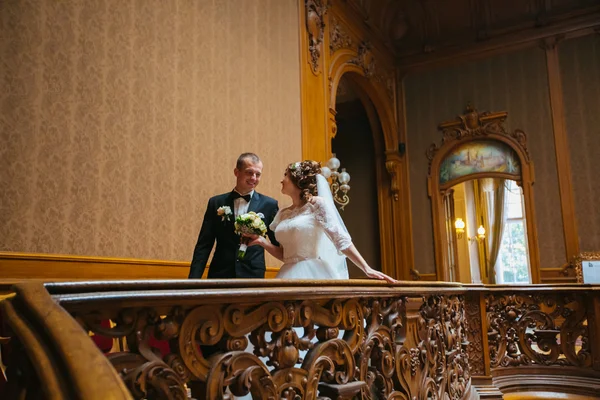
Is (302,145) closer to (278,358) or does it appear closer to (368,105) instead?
(368,105)

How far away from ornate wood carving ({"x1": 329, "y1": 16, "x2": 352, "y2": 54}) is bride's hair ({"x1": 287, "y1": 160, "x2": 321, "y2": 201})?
5.00 meters

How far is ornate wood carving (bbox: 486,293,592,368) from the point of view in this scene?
4.82 m

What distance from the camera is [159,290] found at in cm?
126

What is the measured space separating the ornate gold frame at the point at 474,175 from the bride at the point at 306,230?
23.3 feet

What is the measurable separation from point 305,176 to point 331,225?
42cm

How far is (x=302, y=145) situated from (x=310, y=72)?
3.89 ft

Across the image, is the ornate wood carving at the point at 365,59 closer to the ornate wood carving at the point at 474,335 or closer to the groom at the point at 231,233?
the ornate wood carving at the point at 474,335

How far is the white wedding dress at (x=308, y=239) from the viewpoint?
3289 mm

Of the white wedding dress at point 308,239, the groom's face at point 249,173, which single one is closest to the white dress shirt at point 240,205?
the groom's face at point 249,173

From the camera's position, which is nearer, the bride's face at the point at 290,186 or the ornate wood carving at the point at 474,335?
the bride's face at the point at 290,186

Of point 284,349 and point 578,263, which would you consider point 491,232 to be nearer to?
point 578,263

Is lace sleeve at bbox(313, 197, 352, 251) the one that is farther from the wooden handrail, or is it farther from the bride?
the wooden handrail

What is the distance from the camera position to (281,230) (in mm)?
3391

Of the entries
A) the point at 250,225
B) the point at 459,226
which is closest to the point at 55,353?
the point at 250,225
